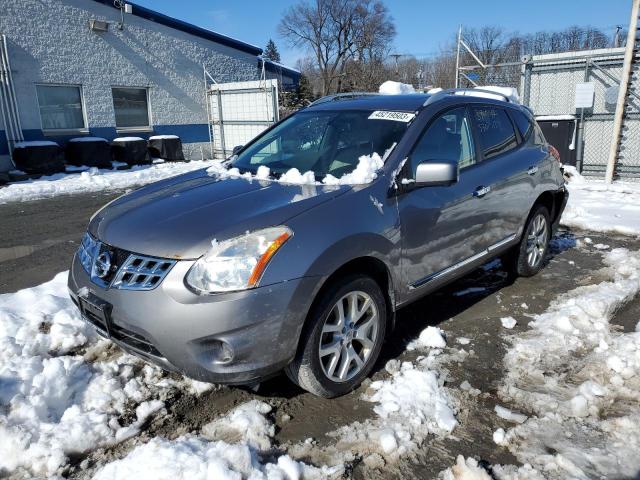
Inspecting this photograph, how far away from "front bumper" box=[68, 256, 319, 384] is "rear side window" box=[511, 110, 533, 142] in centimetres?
325

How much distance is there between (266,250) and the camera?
2639 millimetres

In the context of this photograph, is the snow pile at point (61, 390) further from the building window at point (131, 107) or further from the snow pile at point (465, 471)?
the building window at point (131, 107)

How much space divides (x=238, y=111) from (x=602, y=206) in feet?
38.1

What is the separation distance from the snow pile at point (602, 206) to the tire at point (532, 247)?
2284 millimetres

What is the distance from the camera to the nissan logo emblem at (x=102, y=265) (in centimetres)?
286

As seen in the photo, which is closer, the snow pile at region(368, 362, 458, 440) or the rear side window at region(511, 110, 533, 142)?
the snow pile at region(368, 362, 458, 440)

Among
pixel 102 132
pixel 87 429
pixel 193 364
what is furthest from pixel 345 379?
pixel 102 132

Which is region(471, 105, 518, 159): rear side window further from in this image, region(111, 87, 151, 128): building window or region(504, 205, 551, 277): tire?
region(111, 87, 151, 128): building window

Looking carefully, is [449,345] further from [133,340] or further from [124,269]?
[124,269]

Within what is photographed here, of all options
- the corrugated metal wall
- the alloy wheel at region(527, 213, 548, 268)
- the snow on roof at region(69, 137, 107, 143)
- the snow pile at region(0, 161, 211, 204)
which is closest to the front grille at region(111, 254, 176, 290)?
the alloy wheel at region(527, 213, 548, 268)

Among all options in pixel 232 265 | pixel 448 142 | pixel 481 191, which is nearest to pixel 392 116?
pixel 448 142

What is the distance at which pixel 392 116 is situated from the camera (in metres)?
3.80

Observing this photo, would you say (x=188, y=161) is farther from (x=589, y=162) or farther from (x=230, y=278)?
(x=230, y=278)

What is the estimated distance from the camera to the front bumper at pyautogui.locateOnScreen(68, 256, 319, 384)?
8.32 ft
